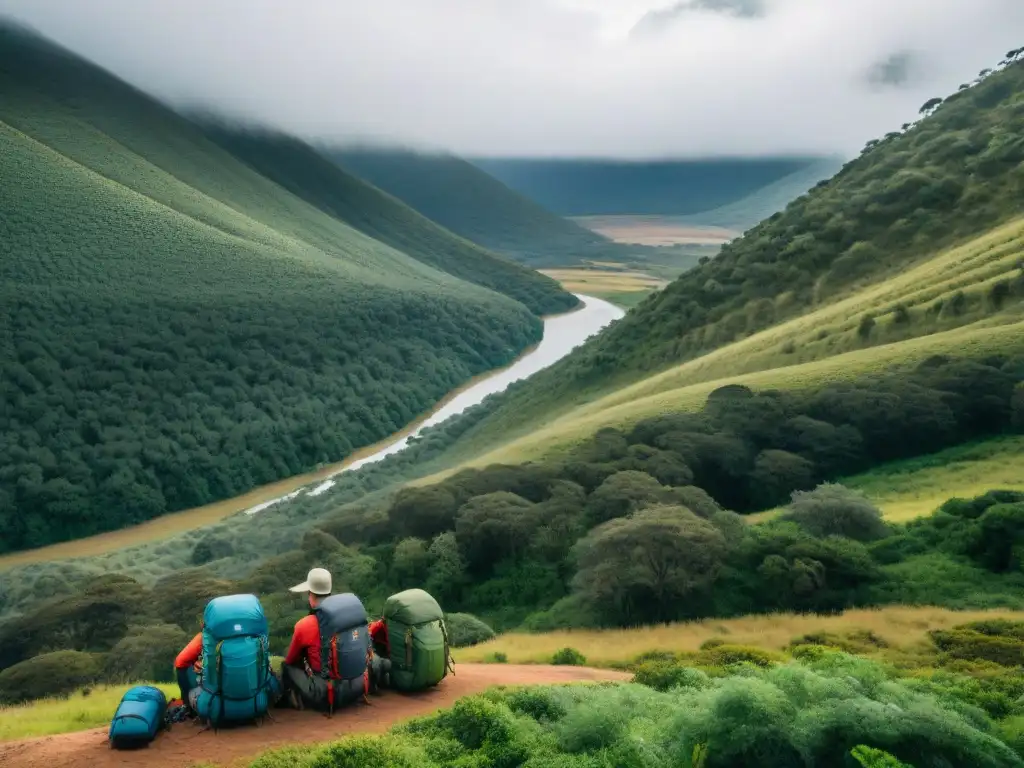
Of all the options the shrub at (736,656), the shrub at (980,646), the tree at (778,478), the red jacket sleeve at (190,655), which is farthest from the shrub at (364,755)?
the tree at (778,478)

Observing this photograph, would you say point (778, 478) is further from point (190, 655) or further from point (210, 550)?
point (210, 550)

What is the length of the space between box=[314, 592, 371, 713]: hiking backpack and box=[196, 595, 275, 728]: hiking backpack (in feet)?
2.68

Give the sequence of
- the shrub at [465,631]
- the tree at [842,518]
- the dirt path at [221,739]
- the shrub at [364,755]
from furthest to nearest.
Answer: the tree at [842,518], the shrub at [465,631], the dirt path at [221,739], the shrub at [364,755]

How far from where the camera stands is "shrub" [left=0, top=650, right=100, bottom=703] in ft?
78.4

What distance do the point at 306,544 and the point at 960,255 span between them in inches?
2066

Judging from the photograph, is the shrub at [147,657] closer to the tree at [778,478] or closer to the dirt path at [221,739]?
the dirt path at [221,739]

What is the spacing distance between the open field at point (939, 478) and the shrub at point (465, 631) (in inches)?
536

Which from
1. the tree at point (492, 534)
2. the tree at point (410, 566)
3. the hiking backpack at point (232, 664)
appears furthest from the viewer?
the tree at point (492, 534)

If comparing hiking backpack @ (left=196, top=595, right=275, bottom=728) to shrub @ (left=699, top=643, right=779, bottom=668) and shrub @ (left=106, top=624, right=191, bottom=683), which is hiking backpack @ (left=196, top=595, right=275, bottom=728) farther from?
shrub @ (left=106, top=624, right=191, bottom=683)

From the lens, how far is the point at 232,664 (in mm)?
11227

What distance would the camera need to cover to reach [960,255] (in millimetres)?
65188

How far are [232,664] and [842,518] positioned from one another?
78.6 feet

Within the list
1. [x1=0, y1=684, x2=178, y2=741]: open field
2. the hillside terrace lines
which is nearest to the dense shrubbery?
the hillside terrace lines

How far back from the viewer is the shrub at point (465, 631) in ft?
76.9
